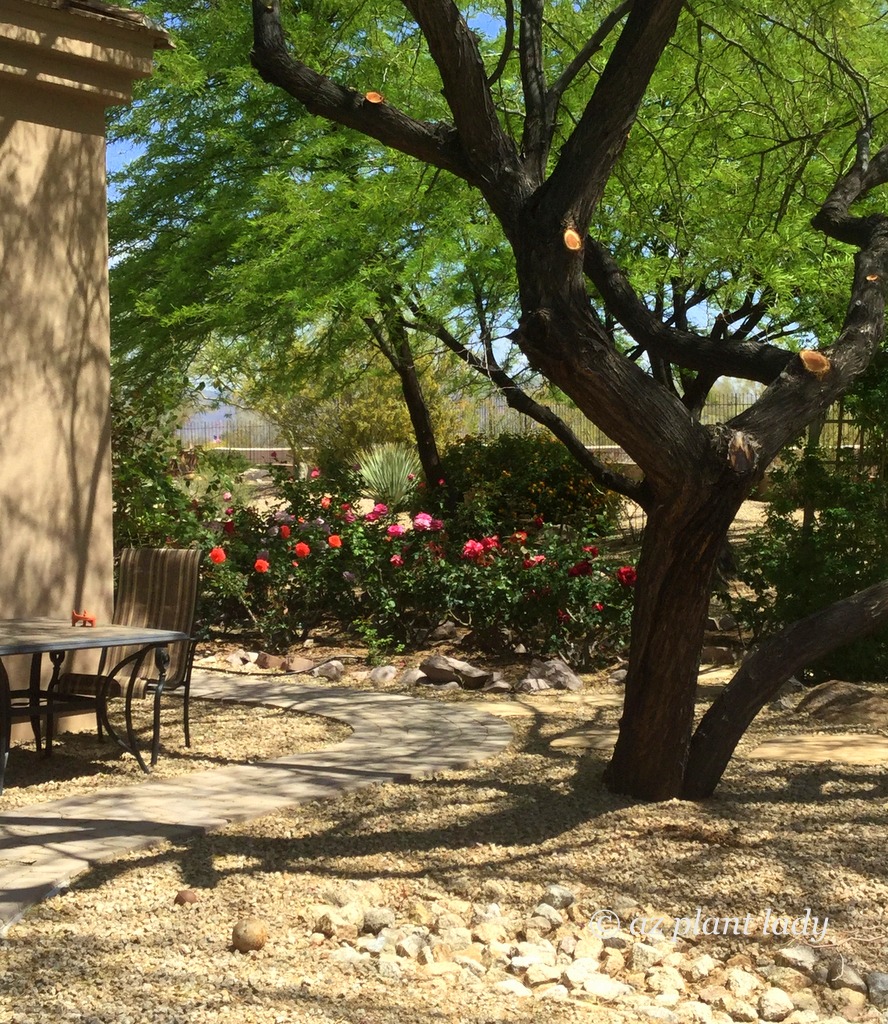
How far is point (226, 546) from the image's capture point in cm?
1002

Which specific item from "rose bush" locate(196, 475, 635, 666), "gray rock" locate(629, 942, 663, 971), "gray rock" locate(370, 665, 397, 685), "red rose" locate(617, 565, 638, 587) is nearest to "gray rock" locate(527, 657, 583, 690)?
"rose bush" locate(196, 475, 635, 666)

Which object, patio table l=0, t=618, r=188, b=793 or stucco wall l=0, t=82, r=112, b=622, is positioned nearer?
patio table l=0, t=618, r=188, b=793

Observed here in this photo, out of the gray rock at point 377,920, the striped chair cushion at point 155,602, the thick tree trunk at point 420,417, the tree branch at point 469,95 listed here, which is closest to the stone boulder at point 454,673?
the striped chair cushion at point 155,602

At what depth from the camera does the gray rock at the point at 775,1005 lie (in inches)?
134

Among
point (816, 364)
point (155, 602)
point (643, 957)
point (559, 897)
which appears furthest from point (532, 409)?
point (643, 957)

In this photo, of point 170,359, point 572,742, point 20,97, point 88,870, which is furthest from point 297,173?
point 88,870

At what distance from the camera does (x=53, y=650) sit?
525 cm

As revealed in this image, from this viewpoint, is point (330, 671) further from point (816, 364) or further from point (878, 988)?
point (878, 988)

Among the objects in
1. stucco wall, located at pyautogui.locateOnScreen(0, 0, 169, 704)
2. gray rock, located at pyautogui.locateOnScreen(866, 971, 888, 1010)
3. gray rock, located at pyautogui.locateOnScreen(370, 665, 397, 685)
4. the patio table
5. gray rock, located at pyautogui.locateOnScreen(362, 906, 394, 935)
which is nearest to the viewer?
gray rock, located at pyautogui.locateOnScreen(866, 971, 888, 1010)

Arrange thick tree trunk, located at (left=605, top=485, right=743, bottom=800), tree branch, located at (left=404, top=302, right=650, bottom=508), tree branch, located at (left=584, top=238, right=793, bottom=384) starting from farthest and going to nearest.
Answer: tree branch, located at (left=404, top=302, right=650, bottom=508) → tree branch, located at (left=584, top=238, right=793, bottom=384) → thick tree trunk, located at (left=605, top=485, right=743, bottom=800)

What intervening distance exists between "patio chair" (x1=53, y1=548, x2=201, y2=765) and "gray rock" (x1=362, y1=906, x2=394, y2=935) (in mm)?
2369

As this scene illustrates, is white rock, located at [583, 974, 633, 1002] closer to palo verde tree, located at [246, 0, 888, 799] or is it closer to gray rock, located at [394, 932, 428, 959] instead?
gray rock, located at [394, 932, 428, 959]

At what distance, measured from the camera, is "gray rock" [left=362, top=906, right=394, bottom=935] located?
3.90 meters

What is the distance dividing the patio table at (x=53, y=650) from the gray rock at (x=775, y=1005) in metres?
3.10
